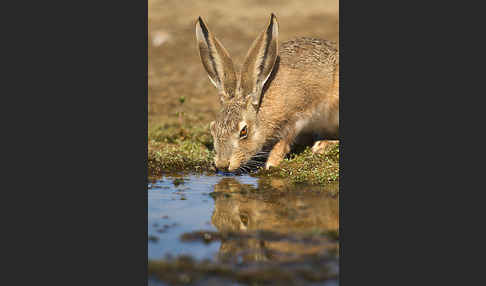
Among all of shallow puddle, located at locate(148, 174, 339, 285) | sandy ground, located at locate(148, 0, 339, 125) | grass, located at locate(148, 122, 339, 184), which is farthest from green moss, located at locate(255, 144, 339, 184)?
sandy ground, located at locate(148, 0, 339, 125)

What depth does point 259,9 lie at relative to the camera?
50.7 ft

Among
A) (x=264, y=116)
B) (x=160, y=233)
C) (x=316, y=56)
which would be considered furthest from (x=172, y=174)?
(x=316, y=56)

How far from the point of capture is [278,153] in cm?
633

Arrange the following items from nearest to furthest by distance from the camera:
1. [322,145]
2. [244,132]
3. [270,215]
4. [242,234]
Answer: [242,234]
[270,215]
[244,132]
[322,145]

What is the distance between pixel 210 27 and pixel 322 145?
339 inches

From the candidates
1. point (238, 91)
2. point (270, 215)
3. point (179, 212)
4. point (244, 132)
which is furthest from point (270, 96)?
point (179, 212)

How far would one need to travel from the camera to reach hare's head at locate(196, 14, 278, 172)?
5.50 m

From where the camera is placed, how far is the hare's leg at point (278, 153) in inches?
243

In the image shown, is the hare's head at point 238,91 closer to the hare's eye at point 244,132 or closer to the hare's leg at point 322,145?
the hare's eye at point 244,132

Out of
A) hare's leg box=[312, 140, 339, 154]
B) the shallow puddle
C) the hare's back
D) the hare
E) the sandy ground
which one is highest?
the sandy ground

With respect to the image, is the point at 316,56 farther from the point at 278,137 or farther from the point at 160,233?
the point at 160,233

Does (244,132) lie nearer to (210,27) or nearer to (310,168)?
(310,168)

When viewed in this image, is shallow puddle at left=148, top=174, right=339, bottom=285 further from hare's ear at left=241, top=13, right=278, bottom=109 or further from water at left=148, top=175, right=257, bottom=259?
hare's ear at left=241, top=13, right=278, bottom=109

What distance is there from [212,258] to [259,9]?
13.5m
